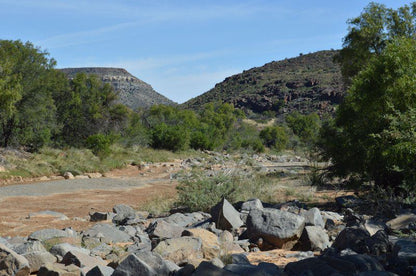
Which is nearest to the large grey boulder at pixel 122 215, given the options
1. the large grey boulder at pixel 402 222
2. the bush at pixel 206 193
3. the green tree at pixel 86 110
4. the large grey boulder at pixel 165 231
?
the bush at pixel 206 193

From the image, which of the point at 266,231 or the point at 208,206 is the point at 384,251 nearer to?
the point at 266,231

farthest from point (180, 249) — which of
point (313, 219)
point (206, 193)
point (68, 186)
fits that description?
point (68, 186)

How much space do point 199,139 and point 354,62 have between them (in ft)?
72.2

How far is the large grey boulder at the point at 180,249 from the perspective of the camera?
5.44 metres

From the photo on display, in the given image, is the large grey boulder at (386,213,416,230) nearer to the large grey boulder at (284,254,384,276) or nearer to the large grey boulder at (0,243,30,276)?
the large grey boulder at (284,254,384,276)

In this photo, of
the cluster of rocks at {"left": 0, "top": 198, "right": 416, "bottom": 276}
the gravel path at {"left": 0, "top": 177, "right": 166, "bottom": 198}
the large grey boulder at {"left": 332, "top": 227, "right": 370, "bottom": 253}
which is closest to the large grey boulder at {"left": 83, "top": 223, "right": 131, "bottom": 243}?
the cluster of rocks at {"left": 0, "top": 198, "right": 416, "bottom": 276}

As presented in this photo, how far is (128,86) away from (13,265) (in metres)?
94.2

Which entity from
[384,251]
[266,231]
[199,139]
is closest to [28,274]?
[266,231]

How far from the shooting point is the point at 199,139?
42.0 meters

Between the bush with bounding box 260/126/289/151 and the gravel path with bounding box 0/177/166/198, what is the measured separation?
105 ft

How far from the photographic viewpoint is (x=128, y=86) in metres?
97.2

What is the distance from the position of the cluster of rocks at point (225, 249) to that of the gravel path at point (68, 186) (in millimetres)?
11272

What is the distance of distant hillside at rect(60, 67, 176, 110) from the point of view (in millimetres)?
88000

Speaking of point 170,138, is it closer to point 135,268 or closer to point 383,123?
point 383,123
